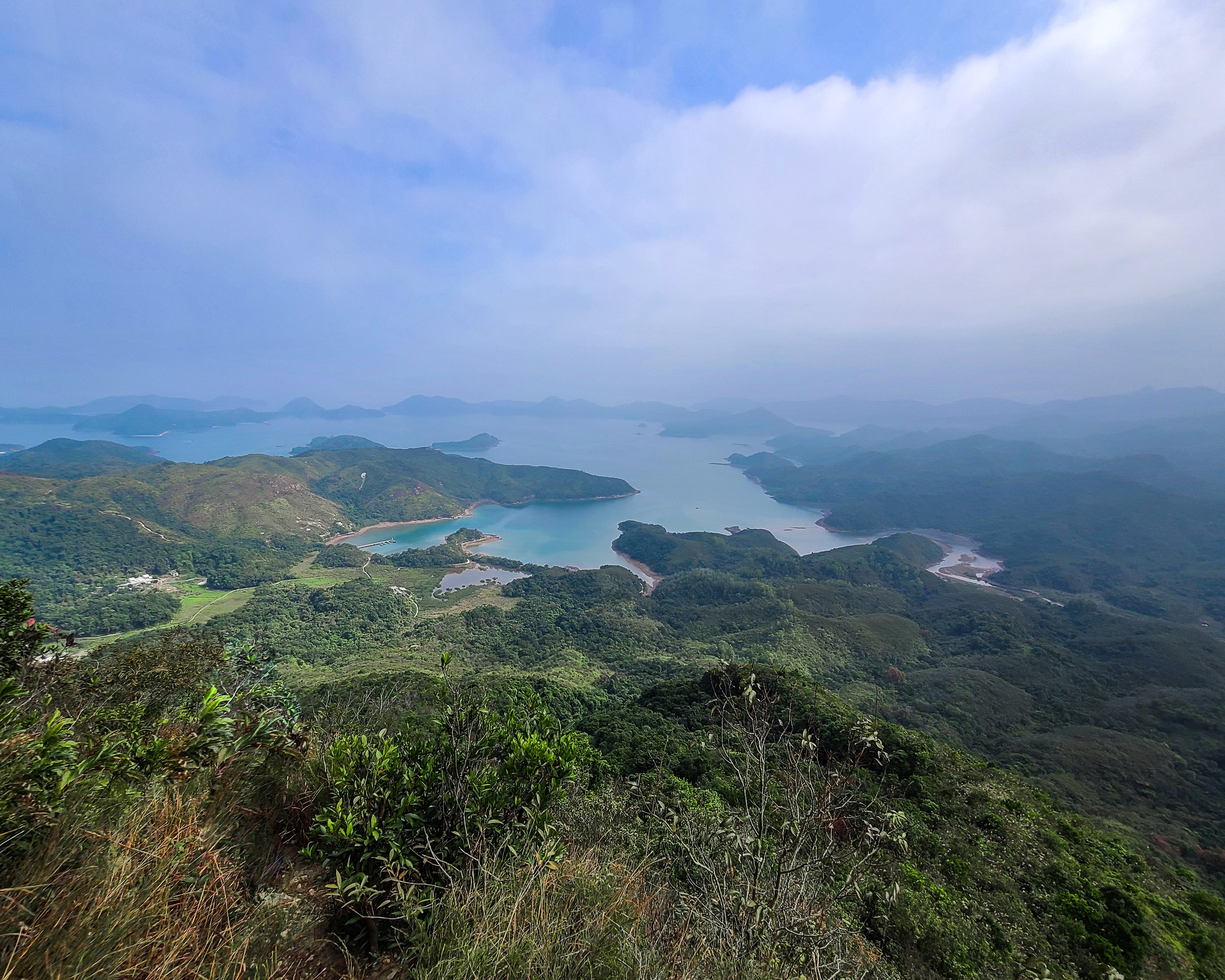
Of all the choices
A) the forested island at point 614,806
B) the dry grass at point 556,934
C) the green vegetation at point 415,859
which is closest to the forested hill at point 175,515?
the forested island at point 614,806

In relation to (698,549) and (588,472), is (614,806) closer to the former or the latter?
(698,549)

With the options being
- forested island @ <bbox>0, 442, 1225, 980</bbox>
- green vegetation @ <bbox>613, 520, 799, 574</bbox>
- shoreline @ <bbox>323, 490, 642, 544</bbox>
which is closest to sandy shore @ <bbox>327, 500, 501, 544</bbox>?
shoreline @ <bbox>323, 490, 642, 544</bbox>

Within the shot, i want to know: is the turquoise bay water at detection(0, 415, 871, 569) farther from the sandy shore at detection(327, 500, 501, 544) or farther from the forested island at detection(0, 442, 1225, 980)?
the forested island at detection(0, 442, 1225, 980)

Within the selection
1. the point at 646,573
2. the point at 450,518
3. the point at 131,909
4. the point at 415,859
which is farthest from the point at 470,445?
the point at 131,909

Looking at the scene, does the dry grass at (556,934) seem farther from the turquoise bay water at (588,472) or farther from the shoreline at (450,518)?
the shoreline at (450,518)

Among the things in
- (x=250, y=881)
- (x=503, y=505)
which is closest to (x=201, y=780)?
(x=250, y=881)
